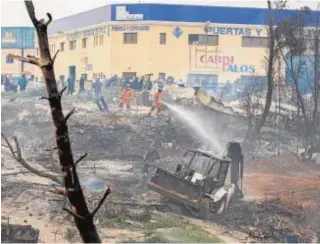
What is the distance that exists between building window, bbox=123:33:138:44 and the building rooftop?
2.9 inches

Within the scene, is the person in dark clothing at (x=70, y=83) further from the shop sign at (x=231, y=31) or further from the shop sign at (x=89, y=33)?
the shop sign at (x=231, y=31)

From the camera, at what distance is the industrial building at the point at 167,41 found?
2.85 meters

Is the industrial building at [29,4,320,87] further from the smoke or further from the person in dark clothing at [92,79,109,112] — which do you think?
the smoke

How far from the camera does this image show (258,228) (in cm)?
288

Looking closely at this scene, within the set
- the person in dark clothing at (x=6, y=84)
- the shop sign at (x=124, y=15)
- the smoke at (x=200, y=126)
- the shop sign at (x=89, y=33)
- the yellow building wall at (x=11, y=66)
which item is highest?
the shop sign at (x=124, y=15)

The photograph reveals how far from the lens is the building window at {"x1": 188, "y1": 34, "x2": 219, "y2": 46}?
289 centimetres

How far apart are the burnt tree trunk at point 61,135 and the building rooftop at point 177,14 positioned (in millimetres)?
1829

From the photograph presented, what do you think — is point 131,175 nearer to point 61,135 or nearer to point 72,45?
→ point 72,45

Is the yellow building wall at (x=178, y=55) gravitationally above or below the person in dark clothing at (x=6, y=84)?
above

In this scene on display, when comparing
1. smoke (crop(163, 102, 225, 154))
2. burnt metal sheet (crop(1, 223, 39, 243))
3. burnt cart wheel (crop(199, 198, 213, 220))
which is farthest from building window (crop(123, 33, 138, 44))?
burnt metal sheet (crop(1, 223, 39, 243))

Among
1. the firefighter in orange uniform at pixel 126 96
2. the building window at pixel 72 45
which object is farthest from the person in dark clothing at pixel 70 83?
the firefighter in orange uniform at pixel 126 96

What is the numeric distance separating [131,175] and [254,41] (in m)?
0.90

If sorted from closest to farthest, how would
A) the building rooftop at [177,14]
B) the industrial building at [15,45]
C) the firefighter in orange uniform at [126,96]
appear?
1. the industrial building at [15,45]
2. the building rooftop at [177,14]
3. the firefighter in orange uniform at [126,96]

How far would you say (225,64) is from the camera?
2920mm
